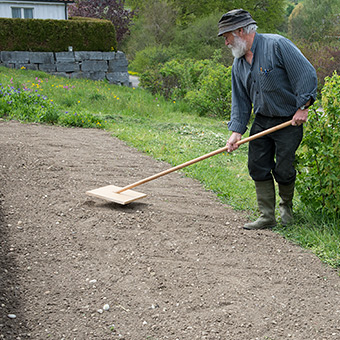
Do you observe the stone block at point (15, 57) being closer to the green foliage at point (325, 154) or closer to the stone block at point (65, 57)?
the stone block at point (65, 57)

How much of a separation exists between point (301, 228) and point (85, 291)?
2028 mm

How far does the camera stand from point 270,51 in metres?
3.62

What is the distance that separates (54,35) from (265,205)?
13.6 meters

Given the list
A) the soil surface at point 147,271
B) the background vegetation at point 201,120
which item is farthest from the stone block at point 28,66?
the soil surface at point 147,271

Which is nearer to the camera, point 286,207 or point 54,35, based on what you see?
point 286,207

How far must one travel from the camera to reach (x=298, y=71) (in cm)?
352

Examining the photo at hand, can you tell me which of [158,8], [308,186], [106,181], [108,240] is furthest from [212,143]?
[158,8]

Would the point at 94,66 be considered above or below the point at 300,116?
below

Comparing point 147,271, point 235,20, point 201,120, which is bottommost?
point 201,120

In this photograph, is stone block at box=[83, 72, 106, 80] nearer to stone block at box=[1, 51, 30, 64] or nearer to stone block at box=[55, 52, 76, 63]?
stone block at box=[55, 52, 76, 63]

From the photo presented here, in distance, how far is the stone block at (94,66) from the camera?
16.3 m

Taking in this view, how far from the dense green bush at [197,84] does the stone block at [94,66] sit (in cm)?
313

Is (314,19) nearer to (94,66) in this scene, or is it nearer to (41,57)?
(94,66)

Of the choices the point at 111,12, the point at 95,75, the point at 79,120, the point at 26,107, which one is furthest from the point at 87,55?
the point at 111,12
